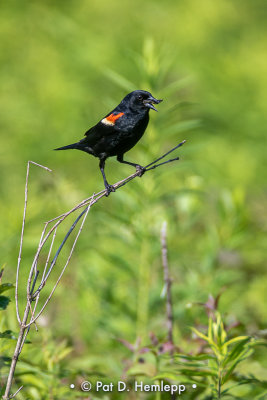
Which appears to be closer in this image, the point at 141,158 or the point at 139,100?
the point at 139,100

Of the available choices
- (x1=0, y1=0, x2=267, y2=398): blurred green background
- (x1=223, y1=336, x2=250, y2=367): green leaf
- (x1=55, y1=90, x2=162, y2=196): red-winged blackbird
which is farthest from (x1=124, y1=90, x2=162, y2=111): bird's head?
(x1=223, y1=336, x2=250, y2=367): green leaf

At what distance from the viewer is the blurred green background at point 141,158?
2336 mm

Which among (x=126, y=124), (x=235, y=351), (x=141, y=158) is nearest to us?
(x=235, y=351)

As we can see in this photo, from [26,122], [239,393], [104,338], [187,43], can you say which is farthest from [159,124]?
[187,43]

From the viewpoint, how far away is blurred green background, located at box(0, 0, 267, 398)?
2.34m

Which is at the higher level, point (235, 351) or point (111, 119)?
point (111, 119)

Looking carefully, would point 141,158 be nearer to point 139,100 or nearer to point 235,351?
point 139,100

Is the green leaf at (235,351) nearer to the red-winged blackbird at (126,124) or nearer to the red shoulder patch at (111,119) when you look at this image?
the red-winged blackbird at (126,124)

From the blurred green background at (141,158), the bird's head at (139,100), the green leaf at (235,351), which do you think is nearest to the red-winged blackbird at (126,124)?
the bird's head at (139,100)

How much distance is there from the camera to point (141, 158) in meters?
2.37

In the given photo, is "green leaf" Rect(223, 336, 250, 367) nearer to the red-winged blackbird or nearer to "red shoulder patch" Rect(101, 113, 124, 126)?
the red-winged blackbird

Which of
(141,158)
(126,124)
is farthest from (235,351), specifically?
(141,158)

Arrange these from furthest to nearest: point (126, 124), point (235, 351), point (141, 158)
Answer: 1. point (141, 158)
2. point (126, 124)
3. point (235, 351)

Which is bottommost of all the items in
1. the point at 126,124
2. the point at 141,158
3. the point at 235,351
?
the point at 235,351
